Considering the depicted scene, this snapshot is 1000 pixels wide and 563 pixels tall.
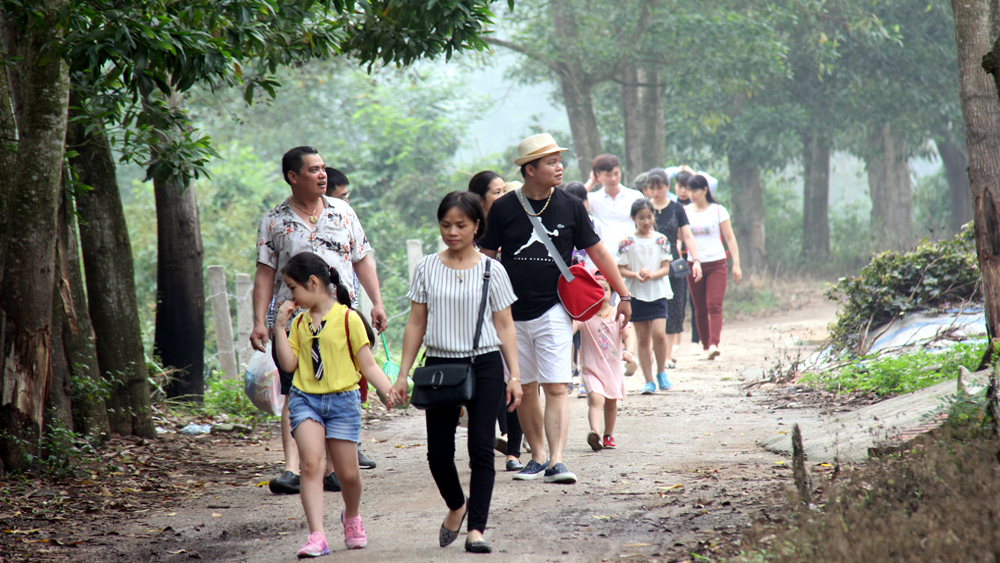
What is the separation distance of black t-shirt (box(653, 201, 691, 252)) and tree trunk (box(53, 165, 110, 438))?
238 inches

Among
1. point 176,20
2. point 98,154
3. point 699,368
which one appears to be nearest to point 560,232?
point 176,20

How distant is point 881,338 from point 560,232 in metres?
5.31

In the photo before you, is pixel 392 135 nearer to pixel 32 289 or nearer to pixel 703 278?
pixel 703 278

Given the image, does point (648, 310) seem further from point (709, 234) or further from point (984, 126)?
point (984, 126)

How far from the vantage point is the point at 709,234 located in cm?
1130

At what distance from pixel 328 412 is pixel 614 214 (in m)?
6.03

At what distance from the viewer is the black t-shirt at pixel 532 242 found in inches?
219

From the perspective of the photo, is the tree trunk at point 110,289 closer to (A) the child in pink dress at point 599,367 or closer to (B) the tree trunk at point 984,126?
(A) the child in pink dress at point 599,367

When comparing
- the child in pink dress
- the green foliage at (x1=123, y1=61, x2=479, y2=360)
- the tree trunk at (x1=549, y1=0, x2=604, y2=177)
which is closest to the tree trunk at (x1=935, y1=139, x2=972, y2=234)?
the tree trunk at (x1=549, y1=0, x2=604, y2=177)

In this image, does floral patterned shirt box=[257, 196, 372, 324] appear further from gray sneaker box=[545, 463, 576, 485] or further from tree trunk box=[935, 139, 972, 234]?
tree trunk box=[935, 139, 972, 234]

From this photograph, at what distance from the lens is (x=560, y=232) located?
18.4 feet

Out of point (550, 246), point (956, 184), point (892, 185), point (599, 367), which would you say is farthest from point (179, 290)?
point (956, 184)

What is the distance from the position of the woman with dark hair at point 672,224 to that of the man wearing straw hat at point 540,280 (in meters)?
4.89

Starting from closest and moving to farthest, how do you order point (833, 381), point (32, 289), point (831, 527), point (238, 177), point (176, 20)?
1. point (831, 527)
2. point (32, 289)
3. point (176, 20)
4. point (833, 381)
5. point (238, 177)
